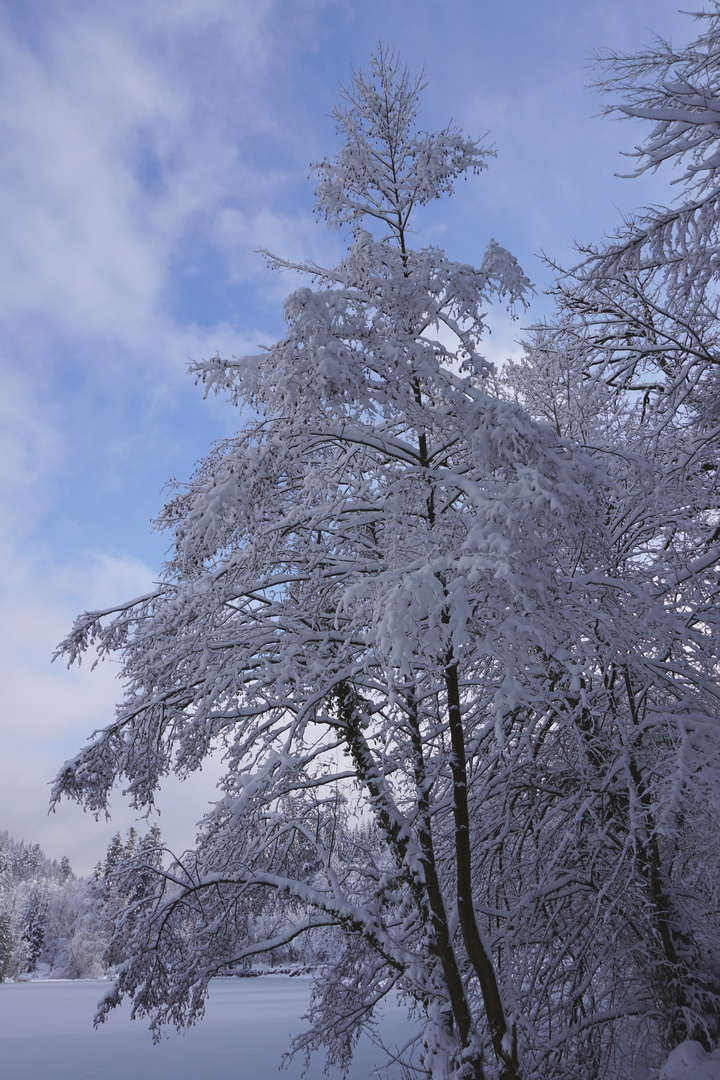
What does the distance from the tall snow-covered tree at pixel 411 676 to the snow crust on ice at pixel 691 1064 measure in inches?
19.9

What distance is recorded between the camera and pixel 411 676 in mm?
4074

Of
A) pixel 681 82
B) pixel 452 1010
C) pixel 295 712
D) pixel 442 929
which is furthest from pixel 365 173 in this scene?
pixel 452 1010

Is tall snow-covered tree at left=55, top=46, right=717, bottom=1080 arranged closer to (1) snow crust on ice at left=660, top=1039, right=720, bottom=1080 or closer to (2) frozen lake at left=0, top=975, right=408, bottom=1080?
(1) snow crust on ice at left=660, top=1039, right=720, bottom=1080

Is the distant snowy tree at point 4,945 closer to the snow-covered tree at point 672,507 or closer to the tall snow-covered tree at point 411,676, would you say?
the tall snow-covered tree at point 411,676

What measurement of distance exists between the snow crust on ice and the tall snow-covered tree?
507 mm

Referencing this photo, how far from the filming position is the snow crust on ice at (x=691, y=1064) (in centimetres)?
480

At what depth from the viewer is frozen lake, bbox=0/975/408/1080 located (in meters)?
11.6

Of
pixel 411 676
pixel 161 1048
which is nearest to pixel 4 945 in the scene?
pixel 161 1048

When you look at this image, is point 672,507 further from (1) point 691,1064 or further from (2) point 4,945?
(2) point 4,945

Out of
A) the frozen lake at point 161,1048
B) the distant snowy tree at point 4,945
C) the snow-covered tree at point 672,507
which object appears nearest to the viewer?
the snow-covered tree at point 672,507

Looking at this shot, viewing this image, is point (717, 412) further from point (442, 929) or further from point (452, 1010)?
point (452, 1010)

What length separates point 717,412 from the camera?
17.5 feet

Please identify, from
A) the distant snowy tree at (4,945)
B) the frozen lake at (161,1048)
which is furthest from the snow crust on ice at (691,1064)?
the distant snowy tree at (4,945)

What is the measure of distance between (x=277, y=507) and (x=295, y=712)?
7.23ft
